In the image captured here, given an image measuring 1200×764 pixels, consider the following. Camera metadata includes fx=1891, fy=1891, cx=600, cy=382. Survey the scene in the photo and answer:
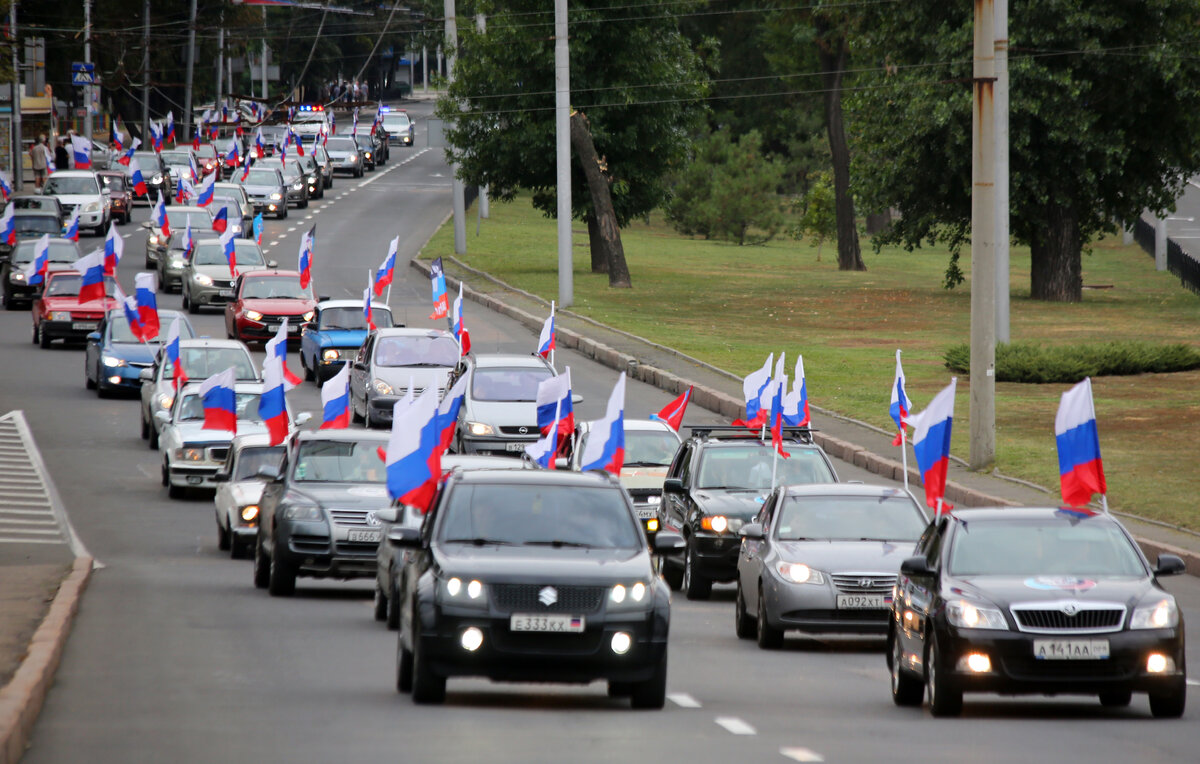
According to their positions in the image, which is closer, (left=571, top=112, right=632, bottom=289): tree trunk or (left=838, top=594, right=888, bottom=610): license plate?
(left=838, top=594, right=888, bottom=610): license plate

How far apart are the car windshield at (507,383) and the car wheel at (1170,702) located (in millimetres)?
17000

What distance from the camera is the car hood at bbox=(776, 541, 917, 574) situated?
50.8 feet

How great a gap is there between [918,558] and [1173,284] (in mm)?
50577

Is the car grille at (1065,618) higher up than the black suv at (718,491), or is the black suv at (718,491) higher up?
the car grille at (1065,618)

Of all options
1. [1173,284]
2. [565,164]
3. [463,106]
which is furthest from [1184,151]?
[463,106]

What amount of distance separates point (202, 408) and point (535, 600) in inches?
692

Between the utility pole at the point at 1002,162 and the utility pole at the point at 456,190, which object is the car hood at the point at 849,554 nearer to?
the utility pole at the point at 1002,162

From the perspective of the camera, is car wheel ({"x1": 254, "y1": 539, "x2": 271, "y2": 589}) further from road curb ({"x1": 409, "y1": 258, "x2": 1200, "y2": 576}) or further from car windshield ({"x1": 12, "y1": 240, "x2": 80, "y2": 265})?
car windshield ({"x1": 12, "y1": 240, "x2": 80, "y2": 265})

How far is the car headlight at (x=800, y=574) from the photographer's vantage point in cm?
→ 1532

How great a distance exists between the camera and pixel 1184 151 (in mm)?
48688

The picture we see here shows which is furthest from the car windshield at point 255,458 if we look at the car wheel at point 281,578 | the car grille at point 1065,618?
the car grille at point 1065,618

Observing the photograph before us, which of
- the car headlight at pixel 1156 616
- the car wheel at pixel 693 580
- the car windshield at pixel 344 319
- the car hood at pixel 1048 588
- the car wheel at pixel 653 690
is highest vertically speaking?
the car windshield at pixel 344 319

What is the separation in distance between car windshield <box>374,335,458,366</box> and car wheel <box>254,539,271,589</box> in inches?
485

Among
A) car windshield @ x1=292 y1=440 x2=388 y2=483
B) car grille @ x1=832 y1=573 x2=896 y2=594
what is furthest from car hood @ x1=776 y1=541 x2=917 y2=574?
car windshield @ x1=292 y1=440 x2=388 y2=483
